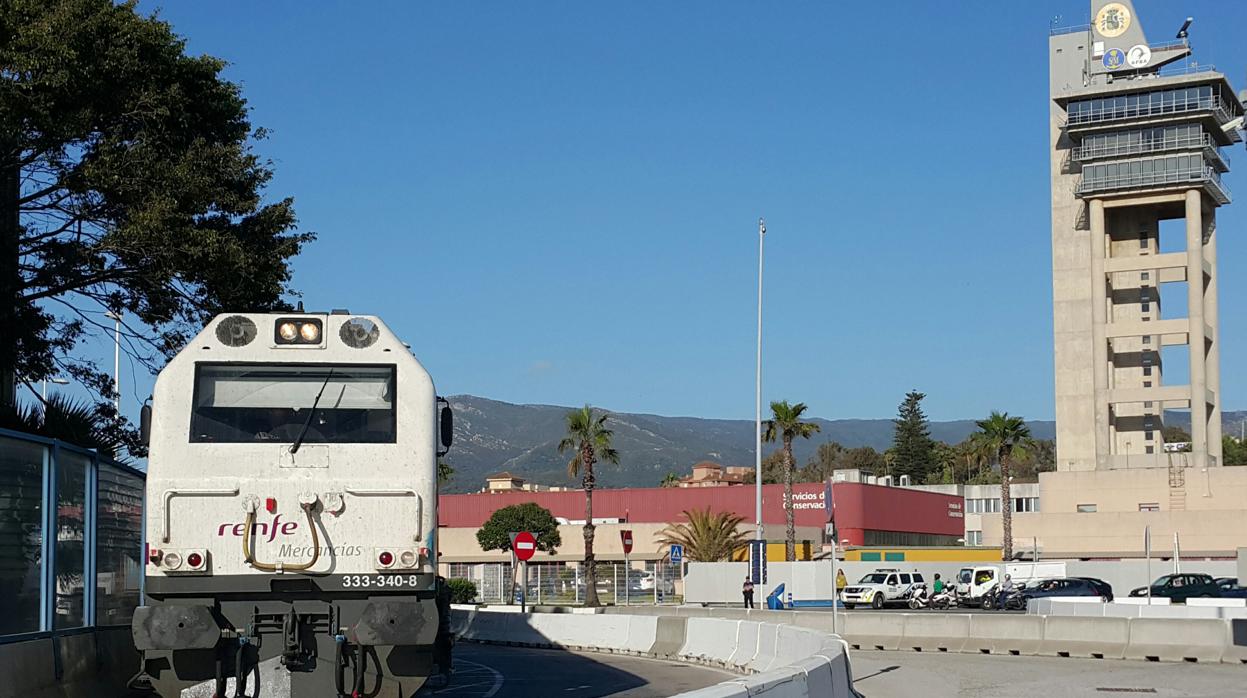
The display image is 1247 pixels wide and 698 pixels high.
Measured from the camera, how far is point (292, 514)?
12578 millimetres

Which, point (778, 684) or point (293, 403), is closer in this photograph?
point (778, 684)

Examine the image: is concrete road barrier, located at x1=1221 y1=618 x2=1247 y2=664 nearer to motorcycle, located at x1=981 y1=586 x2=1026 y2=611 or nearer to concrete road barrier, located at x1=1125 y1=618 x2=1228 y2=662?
concrete road barrier, located at x1=1125 y1=618 x2=1228 y2=662

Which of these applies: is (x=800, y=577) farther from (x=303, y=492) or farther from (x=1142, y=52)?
(x=1142, y=52)

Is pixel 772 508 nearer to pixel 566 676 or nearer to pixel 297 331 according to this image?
pixel 566 676

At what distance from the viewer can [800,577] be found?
193ft

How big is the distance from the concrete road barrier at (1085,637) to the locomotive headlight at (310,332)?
17.4 meters

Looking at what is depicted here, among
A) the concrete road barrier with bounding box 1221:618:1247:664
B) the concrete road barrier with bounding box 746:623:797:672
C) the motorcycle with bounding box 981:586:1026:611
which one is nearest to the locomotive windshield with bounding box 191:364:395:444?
the concrete road barrier with bounding box 746:623:797:672

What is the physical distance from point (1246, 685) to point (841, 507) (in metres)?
65.8

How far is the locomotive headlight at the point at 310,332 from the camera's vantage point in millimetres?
13336

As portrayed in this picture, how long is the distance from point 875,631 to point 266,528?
19755 mm

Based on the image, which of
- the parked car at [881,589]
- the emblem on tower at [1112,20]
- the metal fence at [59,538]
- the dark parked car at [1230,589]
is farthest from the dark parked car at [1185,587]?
the emblem on tower at [1112,20]

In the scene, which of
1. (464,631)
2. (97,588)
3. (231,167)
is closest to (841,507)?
(464,631)

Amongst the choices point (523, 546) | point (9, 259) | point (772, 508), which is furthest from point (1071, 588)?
point (9, 259)

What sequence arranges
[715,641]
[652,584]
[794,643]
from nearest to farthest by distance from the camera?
1. [794,643]
2. [715,641]
3. [652,584]
